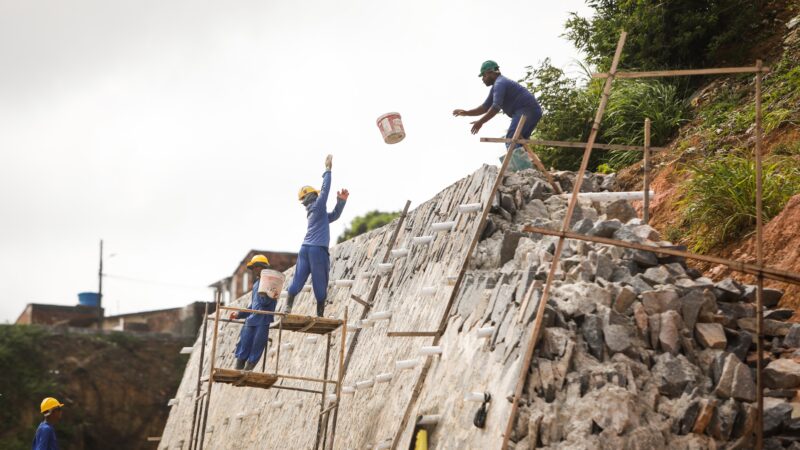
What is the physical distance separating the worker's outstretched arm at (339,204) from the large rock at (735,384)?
20.6ft

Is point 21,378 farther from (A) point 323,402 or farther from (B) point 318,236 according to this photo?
(A) point 323,402

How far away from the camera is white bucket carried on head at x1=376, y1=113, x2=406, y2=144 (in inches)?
458

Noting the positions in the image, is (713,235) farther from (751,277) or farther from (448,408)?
(448,408)

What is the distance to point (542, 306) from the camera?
8.30 metres

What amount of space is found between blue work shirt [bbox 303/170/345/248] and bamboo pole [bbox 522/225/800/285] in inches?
199

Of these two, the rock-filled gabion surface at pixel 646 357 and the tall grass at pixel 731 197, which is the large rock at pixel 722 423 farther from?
the tall grass at pixel 731 197

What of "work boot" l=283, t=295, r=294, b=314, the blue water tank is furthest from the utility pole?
"work boot" l=283, t=295, r=294, b=314

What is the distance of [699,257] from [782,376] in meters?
1.07

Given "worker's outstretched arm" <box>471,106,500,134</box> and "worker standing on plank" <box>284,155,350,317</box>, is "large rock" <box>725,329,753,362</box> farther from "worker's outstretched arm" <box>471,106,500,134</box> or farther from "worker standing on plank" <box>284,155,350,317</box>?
"worker standing on plank" <box>284,155,350,317</box>

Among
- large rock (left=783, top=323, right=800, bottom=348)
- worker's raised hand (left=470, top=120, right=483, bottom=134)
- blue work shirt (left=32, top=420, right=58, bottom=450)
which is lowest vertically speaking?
blue work shirt (left=32, top=420, right=58, bottom=450)

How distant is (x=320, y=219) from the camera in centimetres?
1360

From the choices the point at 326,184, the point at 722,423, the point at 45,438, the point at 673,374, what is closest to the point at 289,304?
the point at 326,184

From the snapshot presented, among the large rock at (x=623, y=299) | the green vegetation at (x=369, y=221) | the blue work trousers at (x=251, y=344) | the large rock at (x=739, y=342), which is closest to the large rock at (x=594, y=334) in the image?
the large rock at (x=623, y=299)

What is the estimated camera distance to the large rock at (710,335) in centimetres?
854
